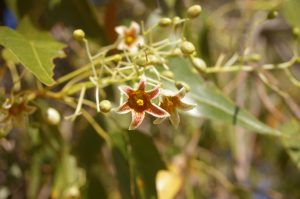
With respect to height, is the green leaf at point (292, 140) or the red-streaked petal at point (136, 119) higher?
the red-streaked petal at point (136, 119)

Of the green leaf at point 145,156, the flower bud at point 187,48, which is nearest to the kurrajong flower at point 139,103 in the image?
the flower bud at point 187,48

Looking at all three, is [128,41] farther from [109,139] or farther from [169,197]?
[169,197]

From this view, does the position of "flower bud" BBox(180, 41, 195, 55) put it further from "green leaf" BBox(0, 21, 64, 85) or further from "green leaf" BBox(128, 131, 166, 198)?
"green leaf" BBox(128, 131, 166, 198)

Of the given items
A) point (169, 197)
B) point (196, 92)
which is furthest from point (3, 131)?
point (169, 197)

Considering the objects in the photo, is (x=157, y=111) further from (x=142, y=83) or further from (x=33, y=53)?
(x=33, y=53)

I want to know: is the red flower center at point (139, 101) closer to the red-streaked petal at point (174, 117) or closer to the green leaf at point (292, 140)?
the red-streaked petal at point (174, 117)
